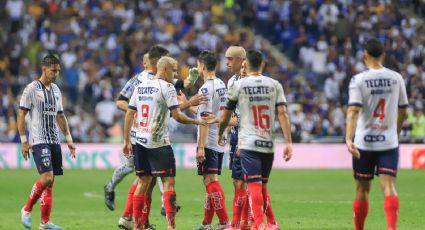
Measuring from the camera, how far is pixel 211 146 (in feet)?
48.3

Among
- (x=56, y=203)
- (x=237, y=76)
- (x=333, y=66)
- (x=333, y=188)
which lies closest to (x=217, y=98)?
(x=237, y=76)

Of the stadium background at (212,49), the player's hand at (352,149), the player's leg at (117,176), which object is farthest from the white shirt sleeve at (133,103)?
the stadium background at (212,49)

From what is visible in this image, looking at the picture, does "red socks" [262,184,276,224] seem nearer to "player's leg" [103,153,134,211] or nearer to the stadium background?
"player's leg" [103,153,134,211]

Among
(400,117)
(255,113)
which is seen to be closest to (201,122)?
(255,113)

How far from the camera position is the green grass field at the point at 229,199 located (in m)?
16.3

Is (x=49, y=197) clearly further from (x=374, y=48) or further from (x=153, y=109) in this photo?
(x=374, y=48)

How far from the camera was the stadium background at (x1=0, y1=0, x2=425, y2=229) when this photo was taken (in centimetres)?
3250

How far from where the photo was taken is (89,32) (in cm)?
3703

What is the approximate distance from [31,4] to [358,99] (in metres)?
27.4

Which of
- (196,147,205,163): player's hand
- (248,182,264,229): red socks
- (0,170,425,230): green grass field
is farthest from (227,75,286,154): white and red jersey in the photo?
(0,170,425,230): green grass field

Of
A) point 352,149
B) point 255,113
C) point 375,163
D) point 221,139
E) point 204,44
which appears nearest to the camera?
point 352,149

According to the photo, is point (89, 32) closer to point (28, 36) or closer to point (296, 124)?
point (28, 36)

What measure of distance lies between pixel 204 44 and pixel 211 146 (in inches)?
884

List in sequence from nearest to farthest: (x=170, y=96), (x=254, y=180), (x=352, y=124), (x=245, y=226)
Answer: (x=352, y=124) → (x=254, y=180) → (x=170, y=96) → (x=245, y=226)
